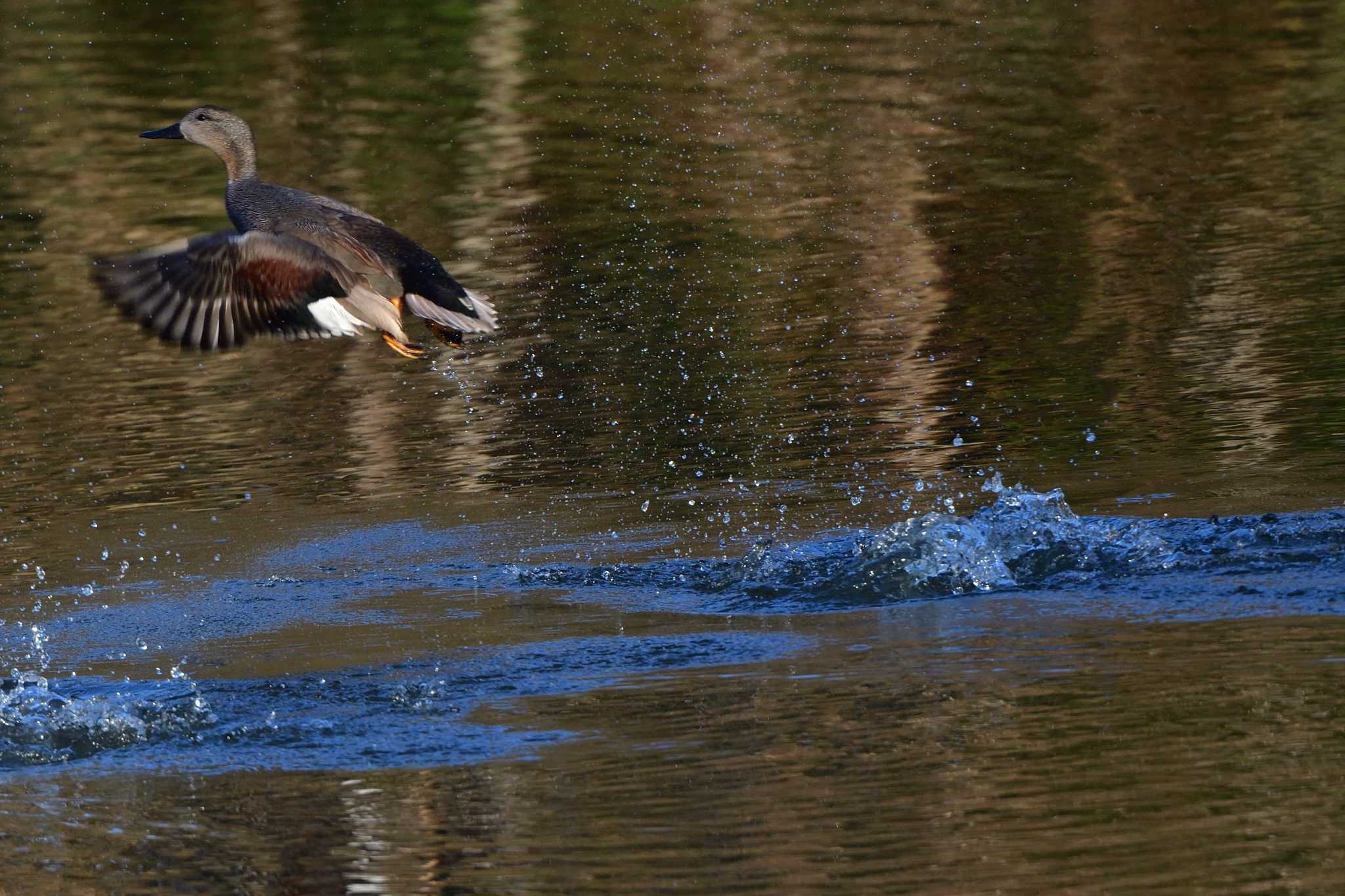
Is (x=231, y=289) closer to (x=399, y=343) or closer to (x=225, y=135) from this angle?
(x=399, y=343)

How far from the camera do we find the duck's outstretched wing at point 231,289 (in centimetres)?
655

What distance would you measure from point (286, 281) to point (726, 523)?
1715 mm

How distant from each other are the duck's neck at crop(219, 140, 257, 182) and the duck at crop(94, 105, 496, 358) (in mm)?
102

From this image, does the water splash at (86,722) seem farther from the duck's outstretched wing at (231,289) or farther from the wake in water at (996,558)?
the wake in water at (996,558)

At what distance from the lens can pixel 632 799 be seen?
475 cm

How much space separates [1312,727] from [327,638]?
2937 mm

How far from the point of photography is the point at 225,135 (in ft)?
25.5

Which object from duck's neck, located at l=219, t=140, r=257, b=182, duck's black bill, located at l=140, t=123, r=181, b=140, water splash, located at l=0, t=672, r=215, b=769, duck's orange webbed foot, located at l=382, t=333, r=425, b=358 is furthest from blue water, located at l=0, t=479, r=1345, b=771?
duck's black bill, located at l=140, t=123, r=181, b=140

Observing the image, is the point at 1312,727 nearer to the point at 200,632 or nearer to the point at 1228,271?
the point at 200,632

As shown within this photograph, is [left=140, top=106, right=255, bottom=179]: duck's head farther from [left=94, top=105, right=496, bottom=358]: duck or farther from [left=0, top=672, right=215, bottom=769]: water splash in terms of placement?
[left=0, top=672, right=215, bottom=769]: water splash

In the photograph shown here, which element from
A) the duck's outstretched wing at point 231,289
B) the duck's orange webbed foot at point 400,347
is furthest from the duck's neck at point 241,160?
the duck's orange webbed foot at point 400,347

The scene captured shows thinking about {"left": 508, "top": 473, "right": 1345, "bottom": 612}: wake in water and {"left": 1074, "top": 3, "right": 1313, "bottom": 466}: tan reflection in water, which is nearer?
{"left": 508, "top": 473, "right": 1345, "bottom": 612}: wake in water

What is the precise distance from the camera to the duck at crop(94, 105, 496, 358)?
21.5 feet

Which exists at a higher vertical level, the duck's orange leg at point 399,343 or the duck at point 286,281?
the duck at point 286,281
